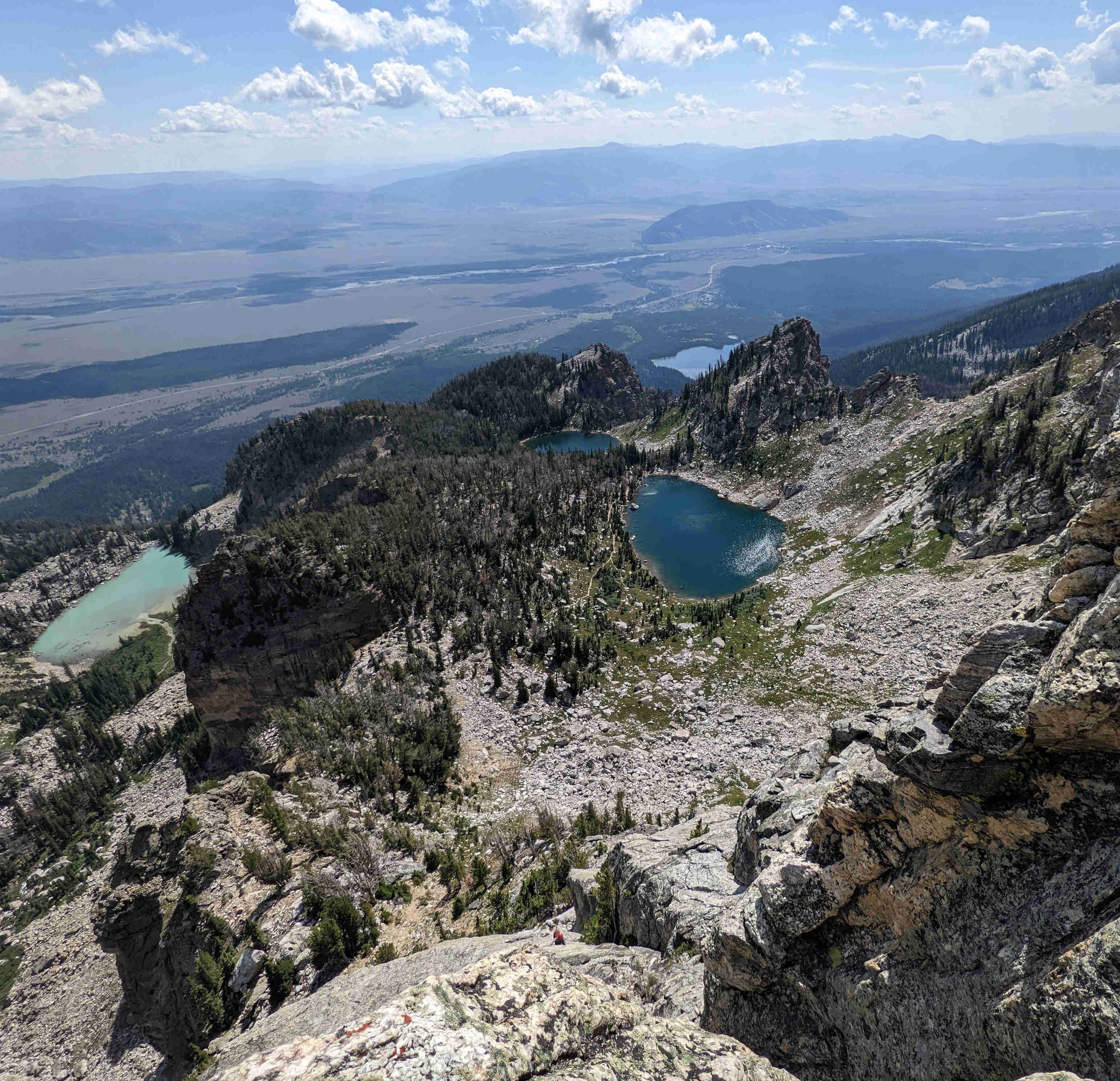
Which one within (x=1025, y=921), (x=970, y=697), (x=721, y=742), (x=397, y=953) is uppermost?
(x=970, y=697)

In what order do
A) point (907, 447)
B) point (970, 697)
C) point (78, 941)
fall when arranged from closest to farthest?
point (970, 697)
point (78, 941)
point (907, 447)

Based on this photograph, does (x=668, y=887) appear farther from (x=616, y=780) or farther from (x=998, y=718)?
(x=616, y=780)

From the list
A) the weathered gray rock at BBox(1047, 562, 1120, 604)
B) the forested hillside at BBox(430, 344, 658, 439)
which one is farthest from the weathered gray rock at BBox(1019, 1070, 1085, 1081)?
the forested hillside at BBox(430, 344, 658, 439)

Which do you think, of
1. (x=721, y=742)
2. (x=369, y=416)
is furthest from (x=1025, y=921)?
(x=369, y=416)

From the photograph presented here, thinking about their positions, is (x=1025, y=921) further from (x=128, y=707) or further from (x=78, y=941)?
(x=128, y=707)

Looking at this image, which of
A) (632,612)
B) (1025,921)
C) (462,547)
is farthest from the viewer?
(462,547)

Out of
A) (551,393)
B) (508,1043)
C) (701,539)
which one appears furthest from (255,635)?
(551,393)

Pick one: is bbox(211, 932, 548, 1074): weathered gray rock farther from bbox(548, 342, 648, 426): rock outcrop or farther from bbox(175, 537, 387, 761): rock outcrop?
bbox(548, 342, 648, 426): rock outcrop
